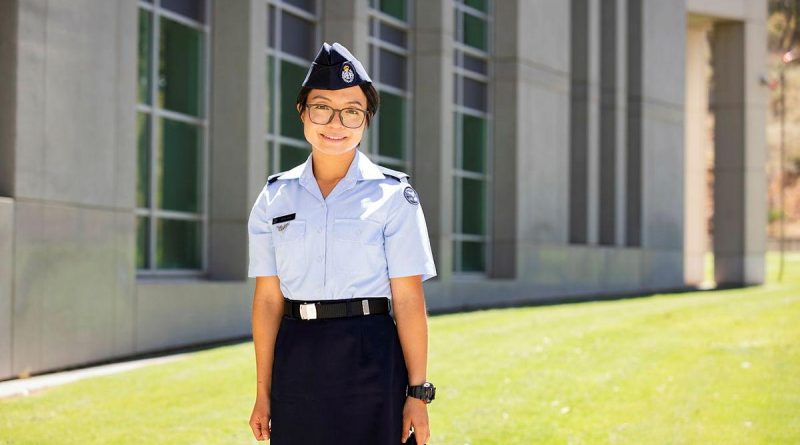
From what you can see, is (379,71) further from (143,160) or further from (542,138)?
(143,160)

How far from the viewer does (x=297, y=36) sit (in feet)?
58.6

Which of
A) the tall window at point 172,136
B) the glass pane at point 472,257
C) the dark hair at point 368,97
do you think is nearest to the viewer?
the dark hair at point 368,97

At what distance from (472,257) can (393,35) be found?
17.4ft

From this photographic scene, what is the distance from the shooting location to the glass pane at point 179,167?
1498cm

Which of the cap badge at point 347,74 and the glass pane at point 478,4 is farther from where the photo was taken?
the glass pane at point 478,4

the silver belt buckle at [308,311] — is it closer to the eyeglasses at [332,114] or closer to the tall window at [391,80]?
the eyeglasses at [332,114]

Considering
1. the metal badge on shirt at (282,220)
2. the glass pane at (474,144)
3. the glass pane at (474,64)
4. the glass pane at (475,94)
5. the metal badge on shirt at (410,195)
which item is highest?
the glass pane at (474,64)

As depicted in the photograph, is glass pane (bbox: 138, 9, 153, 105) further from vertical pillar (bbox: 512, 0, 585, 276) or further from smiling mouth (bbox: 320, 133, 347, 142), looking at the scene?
smiling mouth (bbox: 320, 133, 347, 142)

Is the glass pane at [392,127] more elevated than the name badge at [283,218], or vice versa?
the glass pane at [392,127]

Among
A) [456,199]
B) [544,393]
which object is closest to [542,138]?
[456,199]

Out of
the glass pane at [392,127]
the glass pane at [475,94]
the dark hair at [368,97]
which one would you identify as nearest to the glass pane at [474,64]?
the glass pane at [475,94]

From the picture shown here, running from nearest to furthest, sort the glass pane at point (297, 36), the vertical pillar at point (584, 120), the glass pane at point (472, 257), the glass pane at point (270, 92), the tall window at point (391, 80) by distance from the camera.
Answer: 1. the glass pane at point (270, 92)
2. the glass pane at point (297, 36)
3. the tall window at point (391, 80)
4. the glass pane at point (472, 257)
5. the vertical pillar at point (584, 120)

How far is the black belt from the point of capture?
375cm

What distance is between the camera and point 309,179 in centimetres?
388
